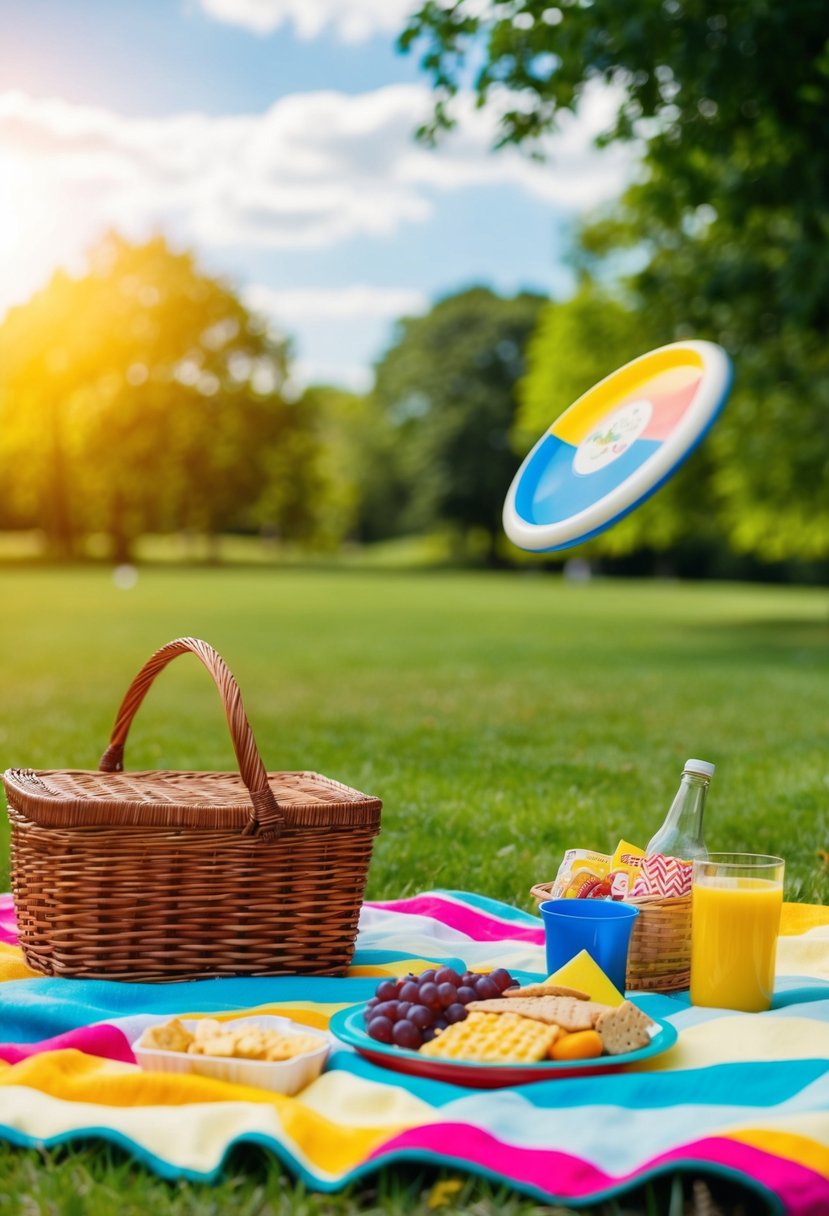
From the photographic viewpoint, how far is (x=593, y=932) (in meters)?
2.89

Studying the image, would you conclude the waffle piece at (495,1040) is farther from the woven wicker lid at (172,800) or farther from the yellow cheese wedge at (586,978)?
the woven wicker lid at (172,800)

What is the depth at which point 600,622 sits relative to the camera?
22547 mm

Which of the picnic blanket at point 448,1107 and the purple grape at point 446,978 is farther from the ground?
the purple grape at point 446,978

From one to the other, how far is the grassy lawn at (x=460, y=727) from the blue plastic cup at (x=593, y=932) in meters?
0.80

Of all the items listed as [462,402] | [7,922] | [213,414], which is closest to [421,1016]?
[7,922]

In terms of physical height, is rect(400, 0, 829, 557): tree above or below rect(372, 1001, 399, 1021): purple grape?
above

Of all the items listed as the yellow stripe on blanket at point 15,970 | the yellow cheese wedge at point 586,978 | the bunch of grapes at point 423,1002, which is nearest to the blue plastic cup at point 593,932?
the yellow cheese wedge at point 586,978

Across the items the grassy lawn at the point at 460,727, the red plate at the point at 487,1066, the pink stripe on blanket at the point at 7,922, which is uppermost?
the red plate at the point at 487,1066

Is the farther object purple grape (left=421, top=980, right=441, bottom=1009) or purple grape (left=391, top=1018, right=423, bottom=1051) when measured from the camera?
purple grape (left=421, top=980, right=441, bottom=1009)

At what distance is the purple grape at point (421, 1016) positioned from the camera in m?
2.62

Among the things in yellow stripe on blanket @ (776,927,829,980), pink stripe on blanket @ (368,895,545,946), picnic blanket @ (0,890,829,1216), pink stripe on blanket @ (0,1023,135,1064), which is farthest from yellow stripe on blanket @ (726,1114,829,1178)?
pink stripe on blanket @ (368,895,545,946)

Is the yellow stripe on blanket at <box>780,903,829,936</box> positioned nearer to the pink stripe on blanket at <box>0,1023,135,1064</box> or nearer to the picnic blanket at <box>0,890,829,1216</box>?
the picnic blanket at <box>0,890,829,1216</box>

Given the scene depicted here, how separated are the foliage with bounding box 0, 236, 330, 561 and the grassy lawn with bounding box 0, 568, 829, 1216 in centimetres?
2411

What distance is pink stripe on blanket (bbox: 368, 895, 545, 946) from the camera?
3711 millimetres
